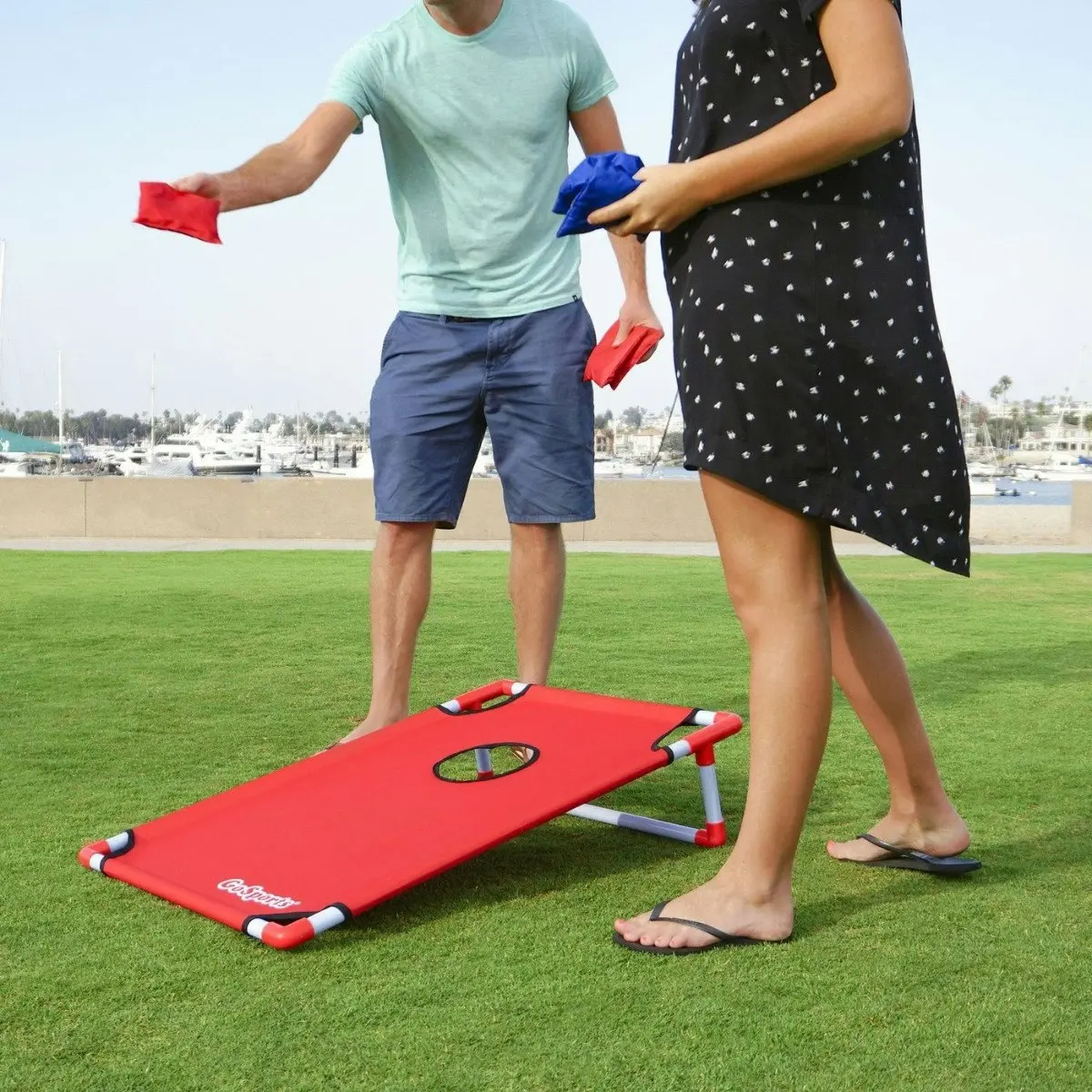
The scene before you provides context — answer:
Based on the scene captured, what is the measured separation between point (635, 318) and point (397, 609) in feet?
2.80

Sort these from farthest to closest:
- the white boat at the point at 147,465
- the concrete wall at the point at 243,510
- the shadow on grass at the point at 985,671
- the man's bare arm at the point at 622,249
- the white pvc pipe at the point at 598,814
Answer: the white boat at the point at 147,465 → the concrete wall at the point at 243,510 → the shadow on grass at the point at 985,671 → the man's bare arm at the point at 622,249 → the white pvc pipe at the point at 598,814

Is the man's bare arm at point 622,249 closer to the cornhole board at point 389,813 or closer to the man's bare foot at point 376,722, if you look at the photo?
the cornhole board at point 389,813

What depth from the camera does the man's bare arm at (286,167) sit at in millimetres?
2377

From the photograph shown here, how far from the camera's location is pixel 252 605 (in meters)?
5.79

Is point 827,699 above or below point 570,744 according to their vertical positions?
above

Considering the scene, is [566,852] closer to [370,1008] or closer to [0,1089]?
[370,1008]

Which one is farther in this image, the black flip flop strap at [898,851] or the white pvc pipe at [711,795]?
the white pvc pipe at [711,795]

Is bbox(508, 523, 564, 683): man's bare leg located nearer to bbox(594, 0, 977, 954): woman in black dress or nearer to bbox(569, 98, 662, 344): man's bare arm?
bbox(569, 98, 662, 344): man's bare arm

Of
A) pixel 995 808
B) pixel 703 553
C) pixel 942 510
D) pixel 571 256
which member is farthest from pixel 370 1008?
pixel 703 553

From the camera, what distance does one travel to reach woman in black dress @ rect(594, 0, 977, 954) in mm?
1683

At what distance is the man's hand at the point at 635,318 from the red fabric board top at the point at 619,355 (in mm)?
11

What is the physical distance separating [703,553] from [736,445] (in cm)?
727

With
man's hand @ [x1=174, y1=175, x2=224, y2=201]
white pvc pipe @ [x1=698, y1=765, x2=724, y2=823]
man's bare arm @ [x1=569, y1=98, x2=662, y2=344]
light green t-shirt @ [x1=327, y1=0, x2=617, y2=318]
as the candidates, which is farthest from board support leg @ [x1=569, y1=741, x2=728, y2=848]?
man's hand @ [x1=174, y1=175, x2=224, y2=201]

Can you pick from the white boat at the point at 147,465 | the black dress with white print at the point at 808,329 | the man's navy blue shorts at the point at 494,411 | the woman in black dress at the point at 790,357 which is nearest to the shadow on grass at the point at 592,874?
the woman in black dress at the point at 790,357
